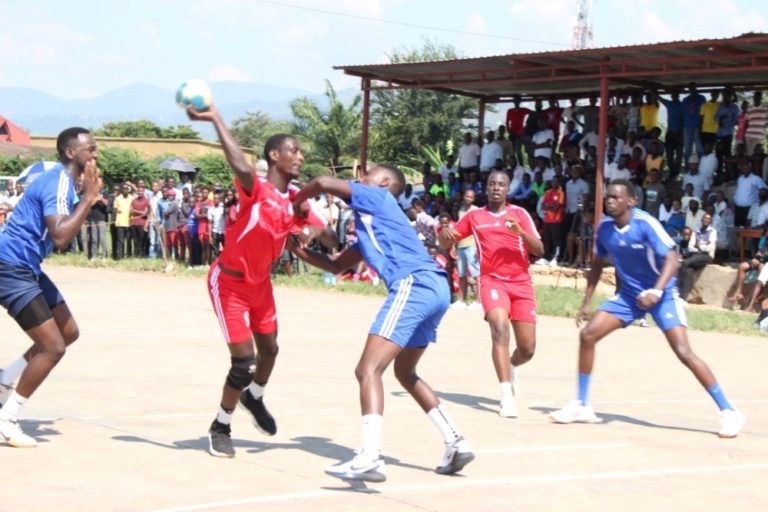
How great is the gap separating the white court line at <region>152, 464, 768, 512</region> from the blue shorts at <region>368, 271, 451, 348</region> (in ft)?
A: 2.77

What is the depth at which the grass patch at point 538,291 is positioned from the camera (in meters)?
18.5

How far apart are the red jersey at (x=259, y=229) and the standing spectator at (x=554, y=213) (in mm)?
16907

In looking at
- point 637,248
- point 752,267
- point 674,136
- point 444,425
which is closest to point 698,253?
point 752,267

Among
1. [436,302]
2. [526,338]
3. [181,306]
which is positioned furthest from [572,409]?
[181,306]

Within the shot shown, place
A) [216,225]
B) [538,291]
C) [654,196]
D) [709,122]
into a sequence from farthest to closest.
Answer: [216,225] < [709,122] < [654,196] < [538,291]

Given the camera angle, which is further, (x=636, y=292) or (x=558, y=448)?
(x=636, y=292)

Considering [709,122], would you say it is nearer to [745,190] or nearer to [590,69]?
[745,190]

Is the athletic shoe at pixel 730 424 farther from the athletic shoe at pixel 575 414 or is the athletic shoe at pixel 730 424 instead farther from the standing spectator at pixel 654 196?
the standing spectator at pixel 654 196

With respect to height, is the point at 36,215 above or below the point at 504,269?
above

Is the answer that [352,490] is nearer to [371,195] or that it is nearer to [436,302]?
[436,302]

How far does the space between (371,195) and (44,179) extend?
2.21 meters

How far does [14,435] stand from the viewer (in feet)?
25.3

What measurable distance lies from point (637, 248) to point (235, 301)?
3602 mm

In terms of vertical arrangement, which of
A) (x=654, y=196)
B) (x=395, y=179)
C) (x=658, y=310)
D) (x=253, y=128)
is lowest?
(x=658, y=310)
